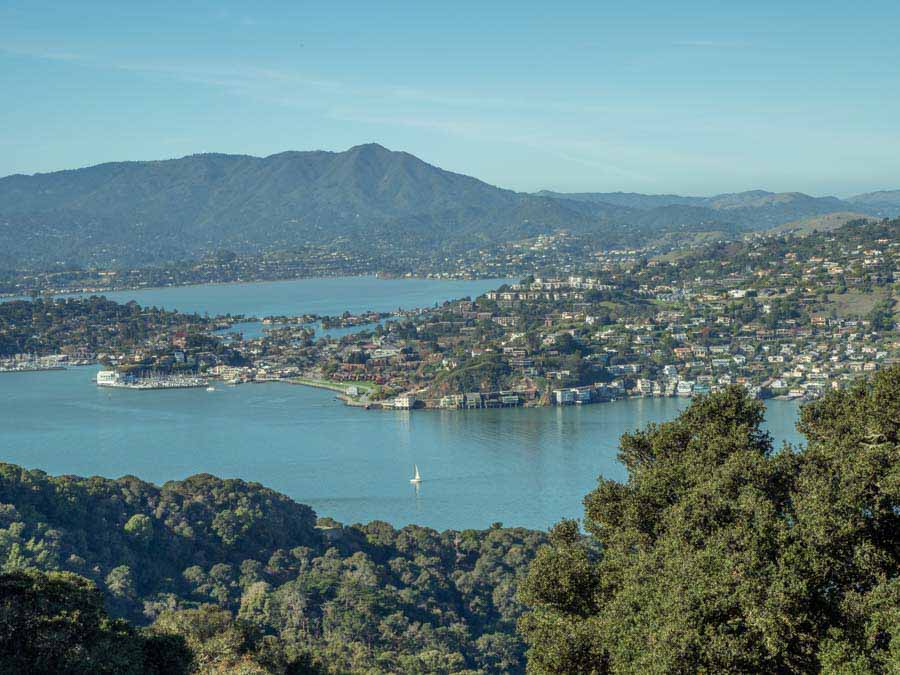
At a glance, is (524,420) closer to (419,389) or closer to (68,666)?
(419,389)

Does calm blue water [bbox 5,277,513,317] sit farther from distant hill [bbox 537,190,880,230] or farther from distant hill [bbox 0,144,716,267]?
distant hill [bbox 537,190,880,230]

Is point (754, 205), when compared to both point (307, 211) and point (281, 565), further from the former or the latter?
point (281, 565)

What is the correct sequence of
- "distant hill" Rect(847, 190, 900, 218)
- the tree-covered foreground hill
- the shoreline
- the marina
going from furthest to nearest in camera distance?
"distant hill" Rect(847, 190, 900, 218) < the shoreline < the marina < the tree-covered foreground hill

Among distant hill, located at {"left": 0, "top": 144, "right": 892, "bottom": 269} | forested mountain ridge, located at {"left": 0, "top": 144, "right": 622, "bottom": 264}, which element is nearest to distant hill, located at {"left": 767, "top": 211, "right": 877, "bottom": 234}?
distant hill, located at {"left": 0, "top": 144, "right": 892, "bottom": 269}

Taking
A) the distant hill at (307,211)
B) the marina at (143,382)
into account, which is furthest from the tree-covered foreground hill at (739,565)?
the distant hill at (307,211)

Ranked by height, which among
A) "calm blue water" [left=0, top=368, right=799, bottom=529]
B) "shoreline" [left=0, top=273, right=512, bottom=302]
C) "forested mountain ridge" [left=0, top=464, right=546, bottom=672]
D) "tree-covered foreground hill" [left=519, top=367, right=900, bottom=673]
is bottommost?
"calm blue water" [left=0, top=368, right=799, bottom=529]

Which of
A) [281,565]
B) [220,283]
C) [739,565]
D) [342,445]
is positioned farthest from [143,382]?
[220,283]
